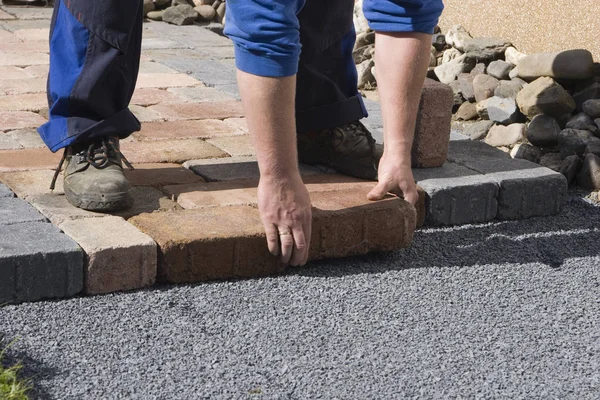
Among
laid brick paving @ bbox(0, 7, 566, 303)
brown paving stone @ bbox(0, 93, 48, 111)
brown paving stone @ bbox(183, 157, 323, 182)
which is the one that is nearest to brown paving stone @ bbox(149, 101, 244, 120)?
laid brick paving @ bbox(0, 7, 566, 303)

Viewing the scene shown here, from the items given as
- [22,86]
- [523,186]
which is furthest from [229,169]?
[22,86]

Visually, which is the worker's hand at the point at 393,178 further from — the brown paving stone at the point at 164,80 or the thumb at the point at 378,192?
the brown paving stone at the point at 164,80

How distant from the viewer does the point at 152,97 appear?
4355 millimetres

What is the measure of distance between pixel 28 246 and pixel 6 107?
1.77 m

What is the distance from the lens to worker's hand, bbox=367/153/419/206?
2.87 metres

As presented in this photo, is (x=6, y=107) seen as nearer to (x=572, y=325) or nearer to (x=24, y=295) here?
(x=24, y=295)

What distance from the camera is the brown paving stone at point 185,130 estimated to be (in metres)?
3.73

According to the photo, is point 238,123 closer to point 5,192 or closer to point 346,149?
point 346,149

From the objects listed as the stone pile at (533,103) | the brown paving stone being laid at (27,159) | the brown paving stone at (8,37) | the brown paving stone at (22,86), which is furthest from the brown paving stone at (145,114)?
the brown paving stone at (8,37)

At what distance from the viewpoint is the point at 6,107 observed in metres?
4.06

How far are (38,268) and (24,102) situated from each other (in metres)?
1.89

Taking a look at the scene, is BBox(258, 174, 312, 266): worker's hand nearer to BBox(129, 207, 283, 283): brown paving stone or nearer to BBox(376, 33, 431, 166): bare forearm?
BBox(129, 207, 283, 283): brown paving stone

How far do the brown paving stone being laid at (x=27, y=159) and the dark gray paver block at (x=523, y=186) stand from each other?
1.39 m

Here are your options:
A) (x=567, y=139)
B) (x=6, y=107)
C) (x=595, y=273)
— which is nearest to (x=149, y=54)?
(x=6, y=107)
